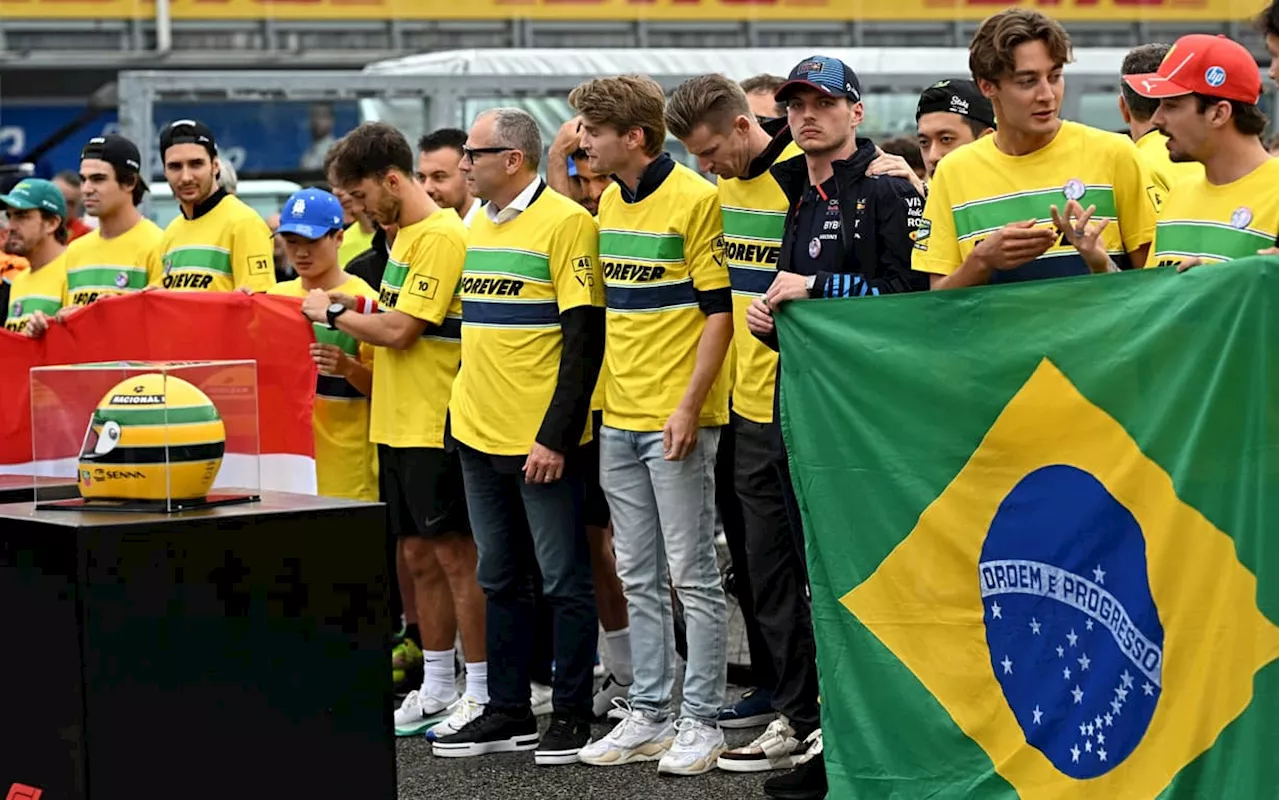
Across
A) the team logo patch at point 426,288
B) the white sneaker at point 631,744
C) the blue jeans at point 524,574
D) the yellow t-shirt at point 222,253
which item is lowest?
the white sneaker at point 631,744

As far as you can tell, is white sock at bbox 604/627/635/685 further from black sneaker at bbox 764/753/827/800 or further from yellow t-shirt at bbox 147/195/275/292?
yellow t-shirt at bbox 147/195/275/292

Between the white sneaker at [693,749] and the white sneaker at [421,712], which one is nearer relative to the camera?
the white sneaker at [693,749]

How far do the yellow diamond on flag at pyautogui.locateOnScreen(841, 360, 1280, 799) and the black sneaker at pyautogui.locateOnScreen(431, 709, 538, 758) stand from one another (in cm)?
217

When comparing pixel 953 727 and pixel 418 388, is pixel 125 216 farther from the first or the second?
pixel 953 727

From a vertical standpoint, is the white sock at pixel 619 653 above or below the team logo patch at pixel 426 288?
below

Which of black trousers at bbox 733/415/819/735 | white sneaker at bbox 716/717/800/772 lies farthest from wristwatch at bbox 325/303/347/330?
white sneaker at bbox 716/717/800/772

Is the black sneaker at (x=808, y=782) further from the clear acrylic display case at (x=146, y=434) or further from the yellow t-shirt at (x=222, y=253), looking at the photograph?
the yellow t-shirt at (x=222, y=253)

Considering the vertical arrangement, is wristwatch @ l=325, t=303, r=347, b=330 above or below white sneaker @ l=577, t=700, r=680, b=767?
above

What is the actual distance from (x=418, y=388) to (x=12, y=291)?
323 cm

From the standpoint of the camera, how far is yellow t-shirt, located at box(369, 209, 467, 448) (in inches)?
289

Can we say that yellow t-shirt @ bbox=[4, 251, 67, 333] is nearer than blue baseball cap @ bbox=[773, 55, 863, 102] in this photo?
No

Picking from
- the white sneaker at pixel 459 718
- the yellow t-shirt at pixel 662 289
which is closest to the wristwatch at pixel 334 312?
the yellow t-shirt at pixel 662 289

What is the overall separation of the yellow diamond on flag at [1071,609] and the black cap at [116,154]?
5083 millimetres

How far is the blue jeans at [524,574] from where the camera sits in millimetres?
6965
